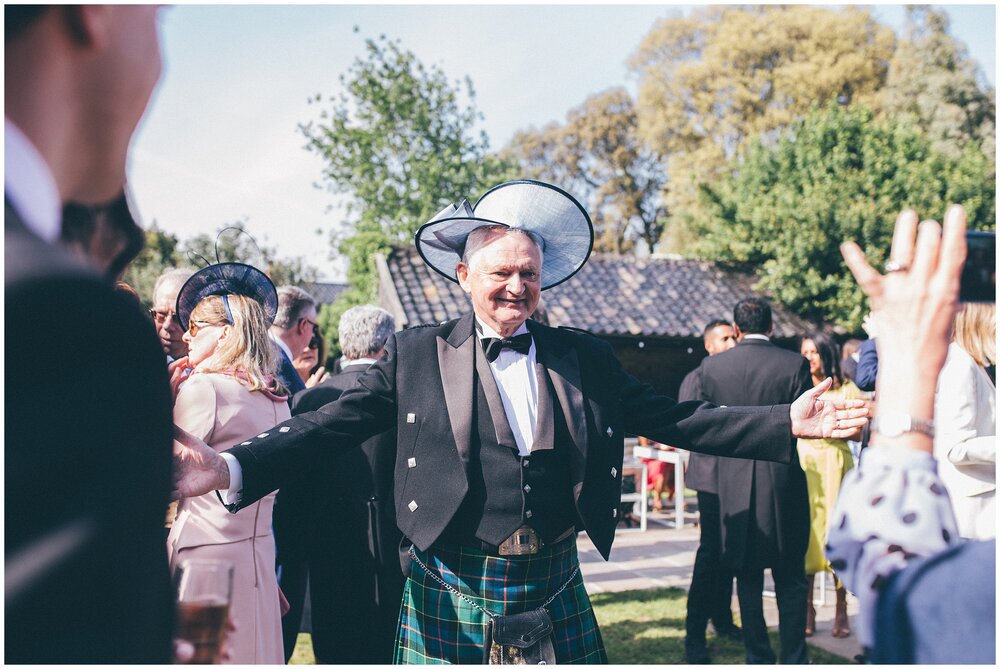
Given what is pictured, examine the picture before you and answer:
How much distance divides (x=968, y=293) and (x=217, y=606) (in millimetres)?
1168

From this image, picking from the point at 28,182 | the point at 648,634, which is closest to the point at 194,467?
the point at 28,182

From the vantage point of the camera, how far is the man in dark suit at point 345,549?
160 inches

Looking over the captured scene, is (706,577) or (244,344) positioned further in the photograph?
(706,577)

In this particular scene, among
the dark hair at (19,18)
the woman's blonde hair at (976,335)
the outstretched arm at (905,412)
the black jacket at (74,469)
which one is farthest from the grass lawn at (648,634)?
the dark hair at (19,18)

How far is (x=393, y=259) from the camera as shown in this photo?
13641 mm

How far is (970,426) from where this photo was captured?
3.28 metres

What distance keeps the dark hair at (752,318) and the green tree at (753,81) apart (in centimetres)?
1935

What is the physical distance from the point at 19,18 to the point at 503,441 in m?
1.86

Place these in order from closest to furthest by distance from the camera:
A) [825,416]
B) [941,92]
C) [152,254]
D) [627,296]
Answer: [825,416], [627,296], [941,92], [152,254]

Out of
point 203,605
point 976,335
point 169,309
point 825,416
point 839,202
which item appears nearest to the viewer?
point 203,605

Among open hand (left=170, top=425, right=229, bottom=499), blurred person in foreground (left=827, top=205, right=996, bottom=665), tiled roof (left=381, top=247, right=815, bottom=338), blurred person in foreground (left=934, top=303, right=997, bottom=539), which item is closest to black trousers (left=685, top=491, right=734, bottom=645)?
blurred person in foreground (left=934, top=303, right=997, bottom=539)

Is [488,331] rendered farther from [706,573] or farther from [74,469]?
[706,573]

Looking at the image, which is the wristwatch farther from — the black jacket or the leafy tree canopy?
the leafy tree canopy

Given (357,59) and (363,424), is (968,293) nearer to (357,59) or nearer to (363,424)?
Answer: (363,424)
